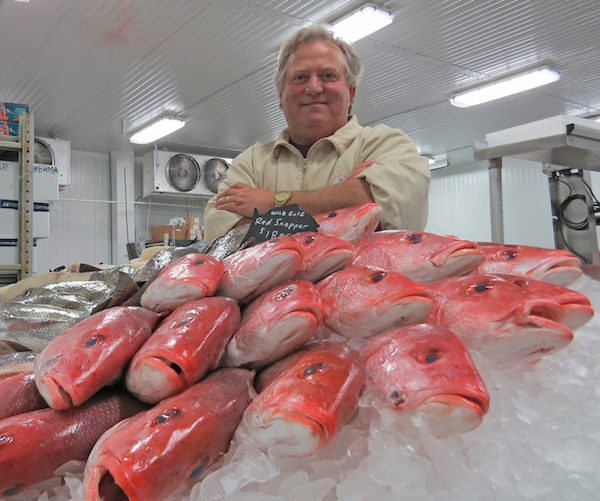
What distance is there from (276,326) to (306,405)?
0.18 meters

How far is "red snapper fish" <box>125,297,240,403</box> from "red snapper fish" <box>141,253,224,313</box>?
53 millimetres

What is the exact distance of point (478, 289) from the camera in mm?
A: 739

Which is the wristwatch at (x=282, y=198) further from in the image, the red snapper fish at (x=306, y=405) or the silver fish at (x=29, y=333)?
the red snapper fish at (x=306, y=405)

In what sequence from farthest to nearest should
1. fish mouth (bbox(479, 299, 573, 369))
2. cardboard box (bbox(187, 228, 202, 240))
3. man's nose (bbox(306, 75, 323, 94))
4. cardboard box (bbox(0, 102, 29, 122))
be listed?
cardboard box (bbox(187, 228, 202, 240)) < cardboard box (bbox(0, 102, 29, 122)) < man's nose (bbox(306, 75, 323, 94)) < fish mouth (bbox(479, 299, 573, 369))

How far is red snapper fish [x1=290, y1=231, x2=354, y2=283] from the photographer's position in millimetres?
883

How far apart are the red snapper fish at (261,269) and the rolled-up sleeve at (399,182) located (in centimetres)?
89

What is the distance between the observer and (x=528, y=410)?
675 millimetres

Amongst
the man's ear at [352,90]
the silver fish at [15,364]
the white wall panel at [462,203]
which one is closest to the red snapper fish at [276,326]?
the silver fish at [15,364]

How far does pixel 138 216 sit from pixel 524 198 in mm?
10008

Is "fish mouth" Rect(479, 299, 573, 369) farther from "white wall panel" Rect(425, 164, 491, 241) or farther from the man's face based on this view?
"white wall panel" Rect(425, 164, 491, 241)

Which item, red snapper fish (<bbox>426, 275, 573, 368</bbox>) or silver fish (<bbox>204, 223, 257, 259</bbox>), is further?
silver fish (<bbox>204, 223, 257, 259</bbox>)

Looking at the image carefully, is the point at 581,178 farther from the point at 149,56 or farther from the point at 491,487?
the point at 149,56

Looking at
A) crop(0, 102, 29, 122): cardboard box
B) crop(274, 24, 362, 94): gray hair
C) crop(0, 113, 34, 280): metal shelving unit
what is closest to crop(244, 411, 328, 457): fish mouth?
crop(274, 24, 362, 94): gray hair

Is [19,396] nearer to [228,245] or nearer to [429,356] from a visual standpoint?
[228,245]
